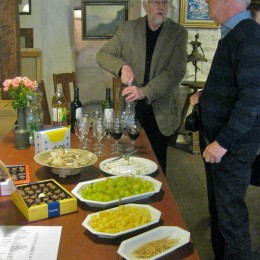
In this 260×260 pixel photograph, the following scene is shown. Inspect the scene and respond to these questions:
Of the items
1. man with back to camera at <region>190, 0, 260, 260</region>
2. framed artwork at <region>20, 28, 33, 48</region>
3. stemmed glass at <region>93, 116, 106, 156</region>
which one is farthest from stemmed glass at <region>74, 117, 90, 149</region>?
framed artwork at <region>20, 28, 33, 48</region>

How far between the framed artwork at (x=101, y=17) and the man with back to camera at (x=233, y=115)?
2.67m

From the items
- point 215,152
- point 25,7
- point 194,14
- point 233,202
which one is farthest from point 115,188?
point 25,7

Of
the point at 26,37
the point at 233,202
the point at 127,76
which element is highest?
the point at 26,37

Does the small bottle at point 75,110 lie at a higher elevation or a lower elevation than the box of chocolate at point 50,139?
higher

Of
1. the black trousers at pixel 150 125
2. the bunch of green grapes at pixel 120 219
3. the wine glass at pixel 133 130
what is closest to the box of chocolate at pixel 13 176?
the bunch of green grapes at pixel 120 219

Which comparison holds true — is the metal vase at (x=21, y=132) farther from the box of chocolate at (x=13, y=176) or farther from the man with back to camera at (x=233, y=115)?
the man with back to camera at (x=233, y=115)

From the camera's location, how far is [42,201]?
132 cm

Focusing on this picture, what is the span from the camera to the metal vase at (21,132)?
204cm

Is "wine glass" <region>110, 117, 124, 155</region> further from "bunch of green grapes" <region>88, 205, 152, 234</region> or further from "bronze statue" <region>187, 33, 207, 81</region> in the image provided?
"bronze statue" <region>187, 33, 207, 81</region>

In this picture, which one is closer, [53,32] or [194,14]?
[194,14]

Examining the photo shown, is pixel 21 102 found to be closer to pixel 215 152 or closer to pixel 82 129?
pixel 82 129

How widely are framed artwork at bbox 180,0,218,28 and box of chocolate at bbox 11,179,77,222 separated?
359 centimetres

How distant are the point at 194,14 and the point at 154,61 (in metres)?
2.12

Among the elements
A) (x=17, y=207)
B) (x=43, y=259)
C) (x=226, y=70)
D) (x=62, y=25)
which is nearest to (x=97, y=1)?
(x=62, y=25)
